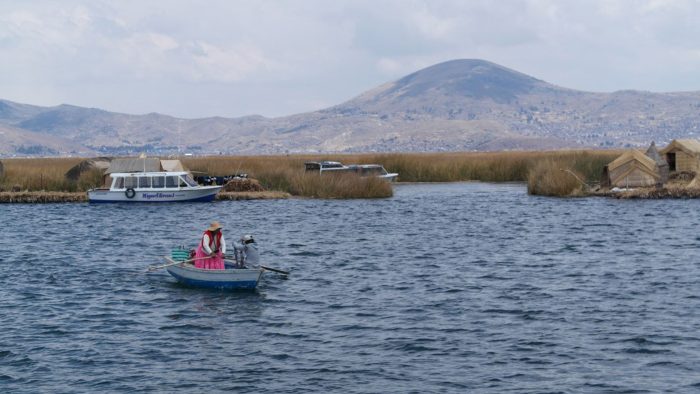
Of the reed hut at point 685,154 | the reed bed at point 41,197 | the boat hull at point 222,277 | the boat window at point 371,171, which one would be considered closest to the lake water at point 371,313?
the boat hull at point 222,277

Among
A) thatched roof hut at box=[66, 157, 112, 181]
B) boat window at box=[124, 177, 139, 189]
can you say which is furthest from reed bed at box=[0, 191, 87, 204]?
thatched roof hut at box=[66, 157, 112, 181]

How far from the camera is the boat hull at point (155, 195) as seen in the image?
65.4 meters

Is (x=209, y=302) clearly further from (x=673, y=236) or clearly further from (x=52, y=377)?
(x=673, y=236)

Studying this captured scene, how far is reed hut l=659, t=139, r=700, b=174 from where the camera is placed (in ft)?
213

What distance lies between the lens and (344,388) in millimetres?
20344

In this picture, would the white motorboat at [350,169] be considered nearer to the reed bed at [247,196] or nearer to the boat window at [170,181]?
the reed bed at [247,196]

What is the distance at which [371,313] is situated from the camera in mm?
27438

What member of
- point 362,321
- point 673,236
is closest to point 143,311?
point 362,321

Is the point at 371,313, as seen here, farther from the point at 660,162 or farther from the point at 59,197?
the point at 59,197

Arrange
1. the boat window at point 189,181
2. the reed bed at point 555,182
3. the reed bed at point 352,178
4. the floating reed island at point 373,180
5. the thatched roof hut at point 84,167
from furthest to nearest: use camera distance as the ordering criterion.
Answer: the thatched roof hut at point 84,167 → the reed bed at point 352,178 → the reed bed at point 555,182 → the boat window at point 189,181 → the floating reed island at point 373,180

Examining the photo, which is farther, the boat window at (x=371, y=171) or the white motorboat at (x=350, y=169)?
the boat window at (x=371, y=171)

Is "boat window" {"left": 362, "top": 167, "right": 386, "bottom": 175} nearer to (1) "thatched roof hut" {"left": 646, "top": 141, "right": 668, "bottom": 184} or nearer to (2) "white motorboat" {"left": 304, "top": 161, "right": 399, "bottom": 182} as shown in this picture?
(2) "white motorboat" {"left": 304, "top": 161, "right": 399, "bottom": 182}

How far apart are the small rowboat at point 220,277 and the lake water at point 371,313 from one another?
16.7 inches

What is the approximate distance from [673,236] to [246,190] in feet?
110
